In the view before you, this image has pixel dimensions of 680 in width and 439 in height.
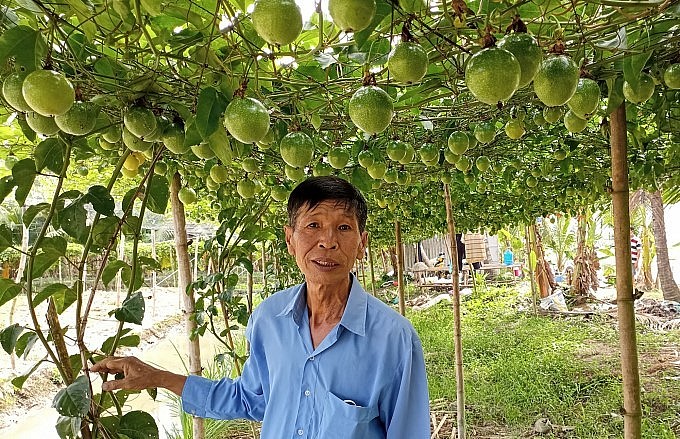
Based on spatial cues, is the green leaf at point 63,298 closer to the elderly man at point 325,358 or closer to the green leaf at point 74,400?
the elderly man at point 325,358

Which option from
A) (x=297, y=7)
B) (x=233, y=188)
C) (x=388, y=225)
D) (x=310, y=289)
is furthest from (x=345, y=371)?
(x=388, y=225)

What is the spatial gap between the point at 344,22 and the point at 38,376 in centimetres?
763

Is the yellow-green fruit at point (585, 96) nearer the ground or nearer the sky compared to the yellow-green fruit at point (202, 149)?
nearer the sky

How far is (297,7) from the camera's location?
82cm

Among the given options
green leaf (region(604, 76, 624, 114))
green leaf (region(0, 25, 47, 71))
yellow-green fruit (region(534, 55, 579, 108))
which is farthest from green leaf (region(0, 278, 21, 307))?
green leaf (region(604, 76, 624, 114))

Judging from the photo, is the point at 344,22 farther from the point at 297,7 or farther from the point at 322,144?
the point at 322,144

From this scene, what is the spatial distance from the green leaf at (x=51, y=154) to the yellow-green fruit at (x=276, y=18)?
808mm

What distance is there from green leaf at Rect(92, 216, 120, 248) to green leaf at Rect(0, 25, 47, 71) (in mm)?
616

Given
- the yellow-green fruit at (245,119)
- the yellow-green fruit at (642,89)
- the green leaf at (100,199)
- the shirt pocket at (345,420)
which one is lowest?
the shirt pocket at (345,420)

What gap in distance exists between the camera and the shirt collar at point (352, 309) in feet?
5.10

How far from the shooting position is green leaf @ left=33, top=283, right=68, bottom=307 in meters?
1.38

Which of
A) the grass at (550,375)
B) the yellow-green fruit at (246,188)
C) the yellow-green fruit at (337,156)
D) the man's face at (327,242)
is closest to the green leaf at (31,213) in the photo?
the man's face at (327,242)

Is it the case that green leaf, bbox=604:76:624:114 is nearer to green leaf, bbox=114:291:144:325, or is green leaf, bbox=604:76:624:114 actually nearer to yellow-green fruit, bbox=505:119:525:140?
yellow-green fruit, bbox=505:119:525:140

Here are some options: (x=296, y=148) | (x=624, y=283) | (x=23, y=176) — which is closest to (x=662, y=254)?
(x=624, y=283)
